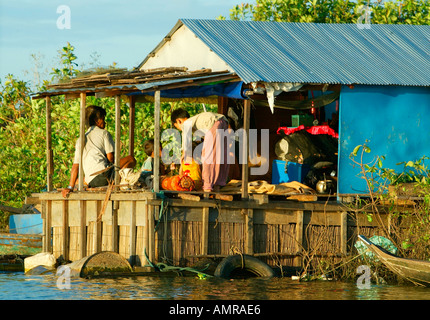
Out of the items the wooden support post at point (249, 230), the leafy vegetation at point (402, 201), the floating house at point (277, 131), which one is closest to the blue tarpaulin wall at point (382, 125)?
the floating house at point (277, 131)

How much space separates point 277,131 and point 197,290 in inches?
208

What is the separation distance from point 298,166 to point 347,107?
149cm

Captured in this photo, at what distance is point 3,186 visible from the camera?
20609 millimetres

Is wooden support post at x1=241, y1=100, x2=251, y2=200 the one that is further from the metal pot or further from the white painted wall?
the metal pot

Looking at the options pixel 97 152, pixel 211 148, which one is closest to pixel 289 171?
pixel 211 148

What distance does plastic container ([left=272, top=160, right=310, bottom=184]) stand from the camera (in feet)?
49.0

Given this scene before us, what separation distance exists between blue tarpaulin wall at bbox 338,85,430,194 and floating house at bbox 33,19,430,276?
17mm

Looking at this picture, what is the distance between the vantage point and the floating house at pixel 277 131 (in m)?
13.3

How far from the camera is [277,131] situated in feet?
53.9

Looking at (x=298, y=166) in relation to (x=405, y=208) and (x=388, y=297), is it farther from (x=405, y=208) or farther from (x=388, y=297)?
(x=388, y=297)

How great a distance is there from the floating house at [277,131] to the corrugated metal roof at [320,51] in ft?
0.07

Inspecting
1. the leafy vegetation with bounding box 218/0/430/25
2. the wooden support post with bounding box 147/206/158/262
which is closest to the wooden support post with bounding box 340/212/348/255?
the wooden support post with bounding box 147/206/158/262
